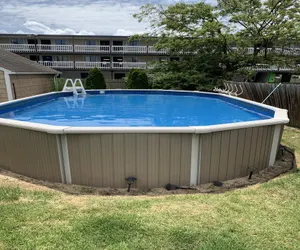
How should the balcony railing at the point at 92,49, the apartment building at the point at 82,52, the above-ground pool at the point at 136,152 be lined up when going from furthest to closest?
the balcony railing at the point at 92,49 < the apartment building at the point at 82,52 < the above-ground pool at the point at 136,152

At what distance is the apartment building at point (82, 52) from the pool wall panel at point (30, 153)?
2400cm

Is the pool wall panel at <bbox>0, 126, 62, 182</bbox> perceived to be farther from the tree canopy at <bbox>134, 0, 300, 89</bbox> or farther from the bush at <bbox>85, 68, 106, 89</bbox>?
the tree canopy at <bbox>134, 0, 300, 89</bbox>

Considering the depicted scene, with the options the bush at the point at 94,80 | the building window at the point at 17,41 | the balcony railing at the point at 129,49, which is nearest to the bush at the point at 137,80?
the bush at the point at 94,80

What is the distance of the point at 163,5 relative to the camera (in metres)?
18.3

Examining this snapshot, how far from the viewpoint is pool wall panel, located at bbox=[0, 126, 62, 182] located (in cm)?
417

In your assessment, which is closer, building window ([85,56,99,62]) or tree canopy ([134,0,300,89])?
tree canopy ([134,0,300,89])

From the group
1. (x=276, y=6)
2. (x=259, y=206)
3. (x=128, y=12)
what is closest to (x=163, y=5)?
(x=128, y=12)

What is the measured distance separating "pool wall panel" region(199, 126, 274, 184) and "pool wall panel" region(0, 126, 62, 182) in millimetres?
2641

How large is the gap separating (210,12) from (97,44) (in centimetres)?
1849

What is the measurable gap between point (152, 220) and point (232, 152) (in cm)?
223

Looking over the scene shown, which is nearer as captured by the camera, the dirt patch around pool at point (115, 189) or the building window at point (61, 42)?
the dirt patch around pool at point (115, 189)

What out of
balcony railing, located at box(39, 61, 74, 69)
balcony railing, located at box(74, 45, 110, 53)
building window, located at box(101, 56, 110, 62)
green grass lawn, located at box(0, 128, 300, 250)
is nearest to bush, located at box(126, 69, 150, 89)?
balcony railing, located at box(74, 45, 110, 53)

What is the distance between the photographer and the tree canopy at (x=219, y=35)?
16812mm

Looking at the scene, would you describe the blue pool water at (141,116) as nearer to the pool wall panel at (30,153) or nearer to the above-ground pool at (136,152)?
the pool wall panel at (30,153)
